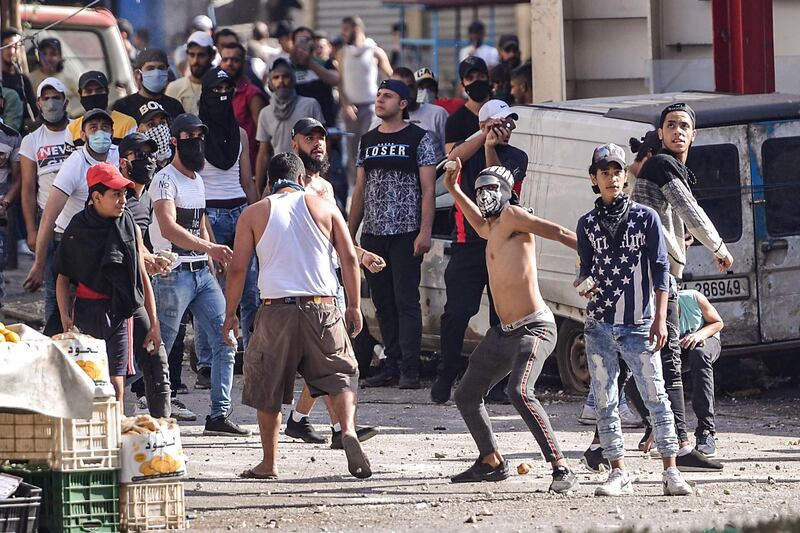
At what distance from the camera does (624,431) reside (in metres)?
10.5

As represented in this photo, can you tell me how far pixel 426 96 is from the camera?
15.4 metres

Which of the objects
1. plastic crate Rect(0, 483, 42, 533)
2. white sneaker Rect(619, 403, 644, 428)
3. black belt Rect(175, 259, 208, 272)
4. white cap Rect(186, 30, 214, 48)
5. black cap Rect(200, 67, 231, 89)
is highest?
white cap Rect(186, 30, 214, 48)

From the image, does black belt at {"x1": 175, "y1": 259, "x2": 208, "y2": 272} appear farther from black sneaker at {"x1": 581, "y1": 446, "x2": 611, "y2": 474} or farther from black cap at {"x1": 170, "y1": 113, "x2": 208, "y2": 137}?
black sneaker at {"x1": 581, "y1": 446, "x2": 611, "y2": 474}

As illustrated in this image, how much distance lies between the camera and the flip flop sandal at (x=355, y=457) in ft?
28.5

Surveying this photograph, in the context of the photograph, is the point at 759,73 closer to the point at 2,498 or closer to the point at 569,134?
the point at 569,134

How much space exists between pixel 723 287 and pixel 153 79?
15.8 feet

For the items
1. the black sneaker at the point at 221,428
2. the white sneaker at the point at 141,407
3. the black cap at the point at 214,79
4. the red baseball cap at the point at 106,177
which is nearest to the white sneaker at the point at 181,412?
the white sneaker at the point at 141,407

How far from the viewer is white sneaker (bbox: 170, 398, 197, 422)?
10906 mm

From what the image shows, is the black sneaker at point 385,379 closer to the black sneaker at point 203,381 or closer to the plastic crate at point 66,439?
the black sneaker at point 203,381

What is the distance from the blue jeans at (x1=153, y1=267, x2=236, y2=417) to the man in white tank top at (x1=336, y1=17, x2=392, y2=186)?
8.38 meters

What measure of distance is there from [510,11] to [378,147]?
75.9 feet

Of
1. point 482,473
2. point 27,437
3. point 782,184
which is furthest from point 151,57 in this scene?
point 27,437

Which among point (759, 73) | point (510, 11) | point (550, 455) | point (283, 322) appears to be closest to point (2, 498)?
point (283, 322)

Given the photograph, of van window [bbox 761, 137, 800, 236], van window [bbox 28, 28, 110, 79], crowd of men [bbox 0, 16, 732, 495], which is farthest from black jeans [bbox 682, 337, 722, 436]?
van window [bbox 28, 28, 110, 79]
